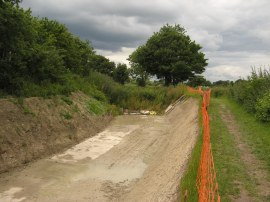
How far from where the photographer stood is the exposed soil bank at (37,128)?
14.8 meters

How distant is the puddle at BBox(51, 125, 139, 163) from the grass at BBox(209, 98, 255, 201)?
18.5 ft

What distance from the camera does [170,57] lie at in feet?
172

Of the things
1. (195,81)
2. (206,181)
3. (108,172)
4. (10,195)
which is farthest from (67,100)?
(195,81)

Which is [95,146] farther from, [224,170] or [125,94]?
[125,94]

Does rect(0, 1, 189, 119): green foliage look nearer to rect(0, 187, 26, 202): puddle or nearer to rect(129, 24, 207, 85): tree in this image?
rect(0, 187, 26, 202): puddle

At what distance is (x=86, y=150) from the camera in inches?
709

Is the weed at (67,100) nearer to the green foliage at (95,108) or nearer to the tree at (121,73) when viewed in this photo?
the green foliage at (95,108)

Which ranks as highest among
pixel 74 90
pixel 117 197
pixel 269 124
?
pixel 74 90

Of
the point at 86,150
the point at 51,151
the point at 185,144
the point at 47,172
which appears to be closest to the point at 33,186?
the point at 47,172

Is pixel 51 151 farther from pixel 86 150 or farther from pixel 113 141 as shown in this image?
pixel 113 141

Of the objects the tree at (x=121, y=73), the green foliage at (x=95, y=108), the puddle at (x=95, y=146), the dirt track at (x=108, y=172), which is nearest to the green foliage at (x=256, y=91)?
the dirt track at (x=108, y=172)

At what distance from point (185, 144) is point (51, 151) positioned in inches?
249

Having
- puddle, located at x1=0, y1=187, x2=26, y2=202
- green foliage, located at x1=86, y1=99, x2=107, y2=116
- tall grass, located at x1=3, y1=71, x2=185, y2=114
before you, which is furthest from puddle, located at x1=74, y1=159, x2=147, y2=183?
tall grass, located at x1=3, y1=71, x2=185, y2=114

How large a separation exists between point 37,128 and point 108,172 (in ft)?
15.5
